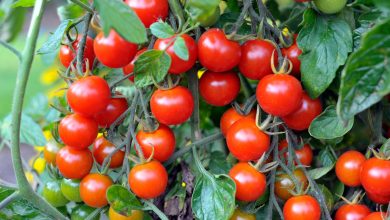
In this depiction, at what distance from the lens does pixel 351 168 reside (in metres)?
0.92

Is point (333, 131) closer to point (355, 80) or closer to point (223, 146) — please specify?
point (355, 80)

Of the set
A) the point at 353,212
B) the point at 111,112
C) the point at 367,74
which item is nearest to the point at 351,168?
the point at 353,212

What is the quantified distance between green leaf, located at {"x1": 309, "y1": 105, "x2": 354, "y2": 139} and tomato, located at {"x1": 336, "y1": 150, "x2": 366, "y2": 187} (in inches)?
2.4

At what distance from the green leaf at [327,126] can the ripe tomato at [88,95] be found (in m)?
0.33

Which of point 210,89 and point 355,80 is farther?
point 210,89

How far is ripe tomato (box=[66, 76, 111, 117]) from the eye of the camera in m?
0.83

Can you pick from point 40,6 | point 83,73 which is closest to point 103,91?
point 83,73

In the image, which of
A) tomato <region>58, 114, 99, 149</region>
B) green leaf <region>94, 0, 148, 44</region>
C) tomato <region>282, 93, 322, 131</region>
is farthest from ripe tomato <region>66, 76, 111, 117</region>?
tomato <region>282, 93, 322, 131</region>

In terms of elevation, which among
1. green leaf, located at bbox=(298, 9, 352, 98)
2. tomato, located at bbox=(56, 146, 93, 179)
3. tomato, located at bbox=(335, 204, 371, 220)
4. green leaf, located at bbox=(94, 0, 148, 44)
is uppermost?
green leaf, located at bbox=(94, 0, 148, 44)

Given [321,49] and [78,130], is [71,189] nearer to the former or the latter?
[78,130]

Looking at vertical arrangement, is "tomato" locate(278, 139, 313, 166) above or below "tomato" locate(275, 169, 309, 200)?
above

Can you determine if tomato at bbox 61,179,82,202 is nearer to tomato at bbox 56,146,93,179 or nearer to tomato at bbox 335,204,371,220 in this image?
tomato at bbox 56,146,93,179

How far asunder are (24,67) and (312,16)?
0.45 m

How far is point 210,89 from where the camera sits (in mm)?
898
